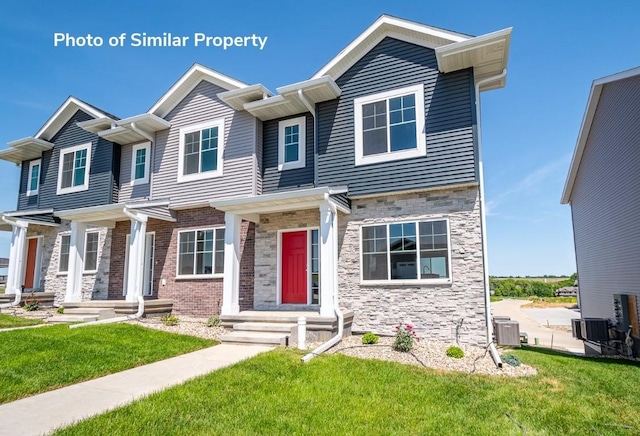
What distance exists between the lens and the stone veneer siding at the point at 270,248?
11039mm

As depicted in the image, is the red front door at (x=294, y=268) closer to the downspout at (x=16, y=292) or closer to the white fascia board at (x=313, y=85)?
the white fascia board at (x=313, y=85)

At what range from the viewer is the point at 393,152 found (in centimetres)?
1000

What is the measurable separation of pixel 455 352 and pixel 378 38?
8.06 metres

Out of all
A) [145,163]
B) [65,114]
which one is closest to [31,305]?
[145,163]

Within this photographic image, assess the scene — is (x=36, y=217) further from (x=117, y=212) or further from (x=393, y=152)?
(x=393, y=152)

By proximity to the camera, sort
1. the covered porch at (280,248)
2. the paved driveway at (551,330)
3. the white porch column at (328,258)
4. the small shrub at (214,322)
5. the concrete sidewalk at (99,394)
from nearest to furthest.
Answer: the concrete sidewalk at (99,394)
the white porch column at (328,258)
the covered porch at (280,248)
the small shrub at (214,322)
the paved driveway at (551,330)

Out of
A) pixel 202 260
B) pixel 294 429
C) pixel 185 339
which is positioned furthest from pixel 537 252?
pixel 294 429

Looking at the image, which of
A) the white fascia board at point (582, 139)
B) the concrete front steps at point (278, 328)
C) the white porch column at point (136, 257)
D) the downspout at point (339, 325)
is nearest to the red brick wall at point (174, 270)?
the white porch column at point (136, 257)

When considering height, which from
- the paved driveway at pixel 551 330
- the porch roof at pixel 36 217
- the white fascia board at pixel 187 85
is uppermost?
the white fascia board at pixel 187 85

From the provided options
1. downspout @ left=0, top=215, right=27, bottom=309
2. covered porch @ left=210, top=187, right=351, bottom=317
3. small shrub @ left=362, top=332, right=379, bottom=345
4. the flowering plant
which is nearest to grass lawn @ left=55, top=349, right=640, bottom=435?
the flowering plant

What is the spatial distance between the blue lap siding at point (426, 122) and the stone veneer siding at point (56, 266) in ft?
28.3

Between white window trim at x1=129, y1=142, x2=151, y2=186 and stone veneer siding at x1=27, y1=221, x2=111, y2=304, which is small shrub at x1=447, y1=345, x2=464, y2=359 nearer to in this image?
white window trim at x1=129, y1=142, x2=151, y2=186

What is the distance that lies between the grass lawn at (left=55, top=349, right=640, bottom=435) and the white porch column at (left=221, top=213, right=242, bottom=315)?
11.4 ft

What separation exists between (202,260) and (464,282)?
765 centimetres
